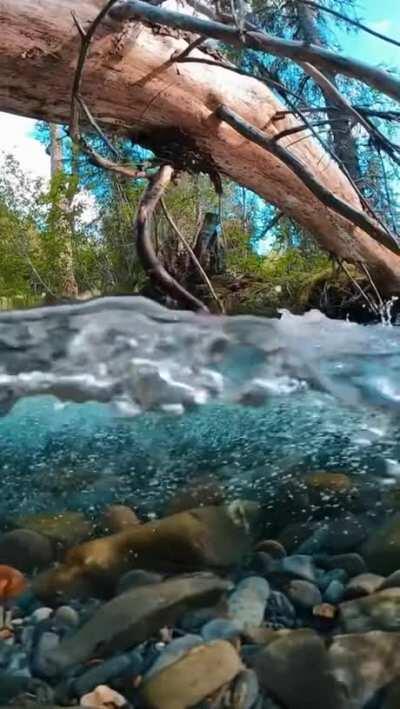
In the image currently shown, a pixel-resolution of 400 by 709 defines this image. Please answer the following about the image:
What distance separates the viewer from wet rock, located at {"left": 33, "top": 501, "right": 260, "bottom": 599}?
1120 millimetres

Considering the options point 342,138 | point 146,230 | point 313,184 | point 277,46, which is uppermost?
point 342,138

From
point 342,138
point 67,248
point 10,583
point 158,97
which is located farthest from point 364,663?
point 67,248

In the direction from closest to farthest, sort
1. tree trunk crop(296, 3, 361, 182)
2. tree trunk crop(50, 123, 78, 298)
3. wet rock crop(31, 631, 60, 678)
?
wet rock crop(31, 631, 60, 678) < tree trunk crop(296, 3, 361, 182) < tree trunk crop(50, 123, 78, 298)

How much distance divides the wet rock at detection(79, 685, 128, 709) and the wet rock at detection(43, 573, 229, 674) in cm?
7

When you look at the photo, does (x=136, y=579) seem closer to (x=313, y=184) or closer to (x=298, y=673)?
(x=298, y=673)

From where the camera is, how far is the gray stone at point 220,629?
93cm

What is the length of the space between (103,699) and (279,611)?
0.97 feet

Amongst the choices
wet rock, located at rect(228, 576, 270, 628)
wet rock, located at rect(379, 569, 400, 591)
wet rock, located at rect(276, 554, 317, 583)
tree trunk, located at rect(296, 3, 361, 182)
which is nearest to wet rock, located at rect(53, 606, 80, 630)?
wet rock, located at rect(228, 576, 270, 628)

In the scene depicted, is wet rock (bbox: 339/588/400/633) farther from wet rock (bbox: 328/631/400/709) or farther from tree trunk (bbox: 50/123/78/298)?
tree trunk (bbox: 50/123/78/298)

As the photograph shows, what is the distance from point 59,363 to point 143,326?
40 cm

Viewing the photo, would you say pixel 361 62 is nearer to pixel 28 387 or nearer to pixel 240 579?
pixel 240 579

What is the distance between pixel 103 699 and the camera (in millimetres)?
820

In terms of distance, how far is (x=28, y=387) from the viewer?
233cm

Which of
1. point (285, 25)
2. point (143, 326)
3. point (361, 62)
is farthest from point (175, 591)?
point (285, 25)
